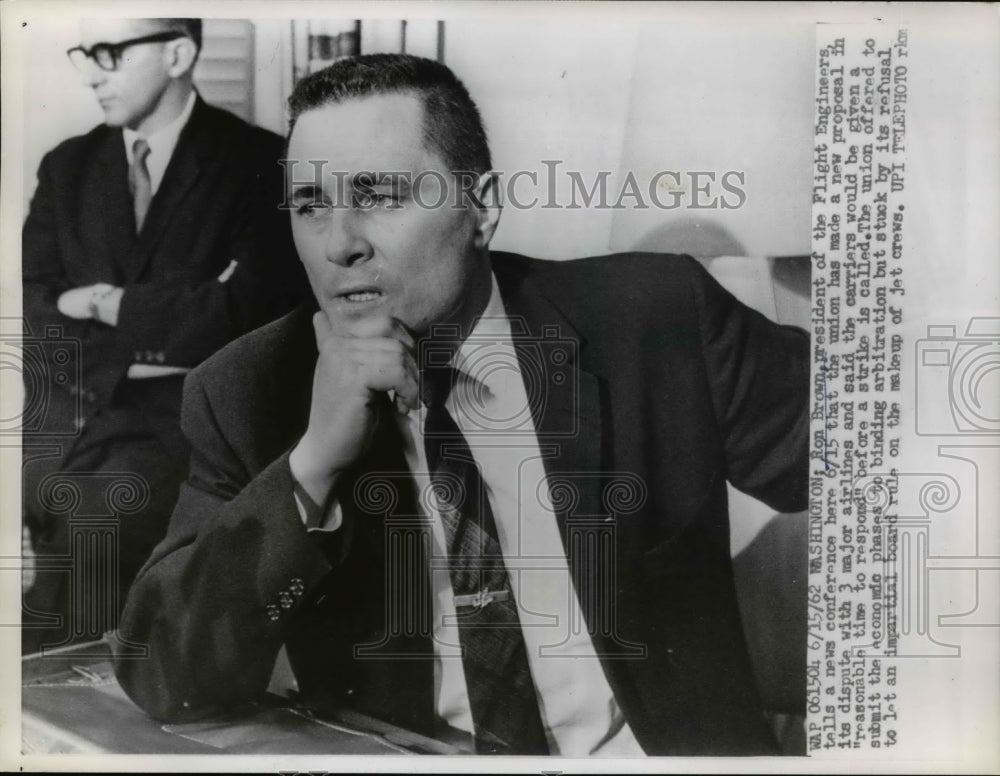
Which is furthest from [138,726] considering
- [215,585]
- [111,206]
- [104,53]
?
[104,53]

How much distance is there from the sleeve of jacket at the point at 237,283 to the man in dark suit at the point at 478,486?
4cm

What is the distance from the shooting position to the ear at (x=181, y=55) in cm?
183

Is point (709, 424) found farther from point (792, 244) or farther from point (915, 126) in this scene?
point (915, 126)

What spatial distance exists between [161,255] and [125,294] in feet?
0.37

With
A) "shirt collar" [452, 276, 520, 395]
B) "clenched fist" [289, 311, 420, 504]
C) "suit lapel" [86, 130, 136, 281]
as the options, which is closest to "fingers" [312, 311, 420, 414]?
"clenched fist" [289, 311, 420, 504]

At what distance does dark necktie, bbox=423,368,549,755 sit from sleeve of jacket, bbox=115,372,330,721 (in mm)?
285

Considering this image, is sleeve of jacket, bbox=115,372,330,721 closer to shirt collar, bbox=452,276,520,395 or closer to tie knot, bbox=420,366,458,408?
tie knot, bbox=420,366,458,408

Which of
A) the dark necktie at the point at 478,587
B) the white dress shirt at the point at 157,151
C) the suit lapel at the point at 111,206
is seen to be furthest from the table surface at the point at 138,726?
the suit lapel at the point at 111,206

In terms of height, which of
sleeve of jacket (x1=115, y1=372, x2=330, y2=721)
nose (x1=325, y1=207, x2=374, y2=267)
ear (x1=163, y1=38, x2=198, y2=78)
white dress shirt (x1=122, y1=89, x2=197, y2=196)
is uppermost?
ear (x1=163, y1=38, x2=198, y2=78)

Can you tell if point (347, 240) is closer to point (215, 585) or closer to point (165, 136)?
point (165, 136)

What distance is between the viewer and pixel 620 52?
5.97 ft

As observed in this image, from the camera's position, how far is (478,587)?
1817 mm

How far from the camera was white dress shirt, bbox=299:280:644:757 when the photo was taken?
1.81 meters

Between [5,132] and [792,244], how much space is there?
1679 millimetres
